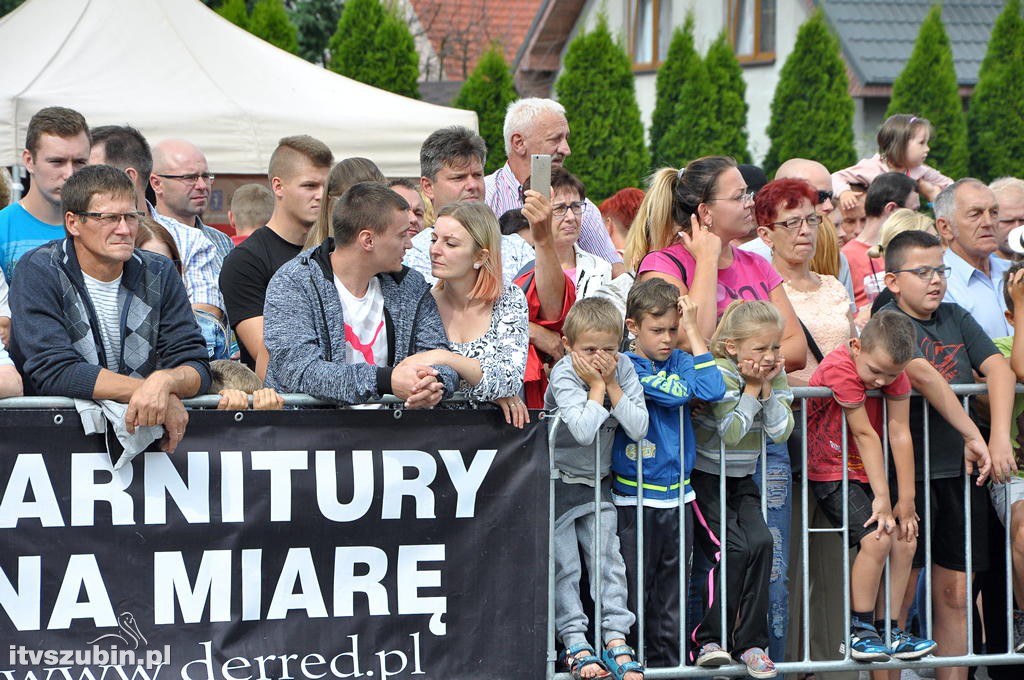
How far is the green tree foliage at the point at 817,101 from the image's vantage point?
2161 cm

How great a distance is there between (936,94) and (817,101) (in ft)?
5.90

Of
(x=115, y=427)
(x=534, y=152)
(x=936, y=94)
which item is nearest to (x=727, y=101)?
(x=936, y=94)

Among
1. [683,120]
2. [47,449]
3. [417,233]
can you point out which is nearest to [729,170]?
[417,233]

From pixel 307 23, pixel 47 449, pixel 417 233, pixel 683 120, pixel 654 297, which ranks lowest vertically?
pixel 47 449

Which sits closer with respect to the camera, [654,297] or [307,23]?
[654,297]

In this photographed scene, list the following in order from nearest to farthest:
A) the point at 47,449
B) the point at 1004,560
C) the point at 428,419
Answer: the point at 47,449, the point at 428,419, the point at 1004,560

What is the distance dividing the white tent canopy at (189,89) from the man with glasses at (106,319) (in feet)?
19.4

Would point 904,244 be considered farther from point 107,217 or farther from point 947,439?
point 107,217

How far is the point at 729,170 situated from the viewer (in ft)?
19.0

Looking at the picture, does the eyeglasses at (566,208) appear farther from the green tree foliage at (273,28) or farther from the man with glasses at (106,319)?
the green tree foliage at (273,28)

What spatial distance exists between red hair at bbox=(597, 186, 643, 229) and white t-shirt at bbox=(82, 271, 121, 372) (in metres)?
4.59

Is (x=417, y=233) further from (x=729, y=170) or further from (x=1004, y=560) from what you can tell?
(x=1004, y=560)

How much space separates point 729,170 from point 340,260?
1836 millimetres

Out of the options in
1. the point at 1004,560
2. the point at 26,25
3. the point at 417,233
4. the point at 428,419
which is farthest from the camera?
the point at 26,25
